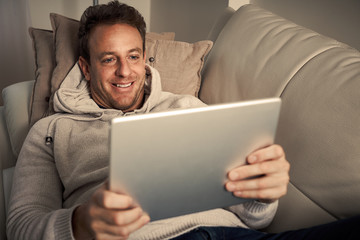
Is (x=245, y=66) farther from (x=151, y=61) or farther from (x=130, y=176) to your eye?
(x=130, y=176)

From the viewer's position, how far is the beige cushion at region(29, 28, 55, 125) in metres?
1.46

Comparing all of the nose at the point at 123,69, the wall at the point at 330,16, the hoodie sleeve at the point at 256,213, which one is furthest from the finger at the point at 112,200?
the wall at the point at 330,16

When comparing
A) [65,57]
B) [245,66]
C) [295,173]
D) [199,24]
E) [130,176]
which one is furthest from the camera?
[199,24]

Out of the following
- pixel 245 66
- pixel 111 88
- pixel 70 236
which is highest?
pixel 245 66

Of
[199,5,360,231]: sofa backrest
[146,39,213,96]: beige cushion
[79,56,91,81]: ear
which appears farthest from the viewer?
[146,39,213,96]: beige cushion

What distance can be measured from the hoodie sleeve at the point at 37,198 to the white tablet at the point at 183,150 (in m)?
0.26

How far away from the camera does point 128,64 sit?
52.7 inches

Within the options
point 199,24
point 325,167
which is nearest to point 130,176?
point 325,167

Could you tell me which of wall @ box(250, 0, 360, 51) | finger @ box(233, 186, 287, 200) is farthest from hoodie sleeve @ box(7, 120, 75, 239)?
wall @ box(250, 0, 360, 51)

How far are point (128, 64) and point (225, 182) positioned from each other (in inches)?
30.4

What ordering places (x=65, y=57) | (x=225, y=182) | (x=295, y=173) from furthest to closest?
(x=65, y=57) < (x=295, y=173) < (x=225, y=182)

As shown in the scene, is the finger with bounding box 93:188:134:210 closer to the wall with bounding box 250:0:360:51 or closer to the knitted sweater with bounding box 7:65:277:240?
the knitted sweater with bounding box 7:65:277:240

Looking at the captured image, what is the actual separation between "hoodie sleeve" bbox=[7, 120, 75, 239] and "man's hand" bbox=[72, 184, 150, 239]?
0.42 feet

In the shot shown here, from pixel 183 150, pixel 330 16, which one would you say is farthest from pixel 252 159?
pixel 330 16
